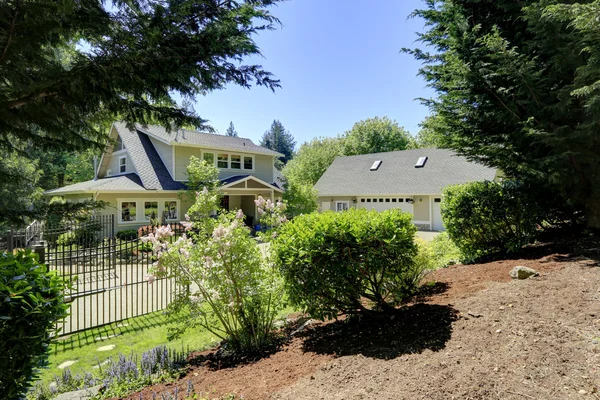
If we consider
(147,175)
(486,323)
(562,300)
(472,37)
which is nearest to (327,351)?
(486,323)

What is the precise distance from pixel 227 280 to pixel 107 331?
11.3 ft

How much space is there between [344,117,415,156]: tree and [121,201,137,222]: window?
26.1 metres

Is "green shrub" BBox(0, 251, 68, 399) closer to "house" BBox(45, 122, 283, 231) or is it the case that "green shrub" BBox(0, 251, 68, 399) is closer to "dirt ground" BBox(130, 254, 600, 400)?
"dirt ground" BBox(130, 254, 600, 400)

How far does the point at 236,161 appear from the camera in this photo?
21.0 metres

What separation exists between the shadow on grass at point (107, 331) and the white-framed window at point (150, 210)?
1214 centimetres

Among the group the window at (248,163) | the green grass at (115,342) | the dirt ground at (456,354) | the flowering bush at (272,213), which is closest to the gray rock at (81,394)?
the dirt ground at (456,354)

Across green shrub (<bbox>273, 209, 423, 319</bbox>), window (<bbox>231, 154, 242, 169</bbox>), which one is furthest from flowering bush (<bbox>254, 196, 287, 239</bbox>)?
window (<bbox>231, 154, 242, 169</bbox>)

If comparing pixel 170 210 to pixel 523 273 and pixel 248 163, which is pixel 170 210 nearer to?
pixel 248 163

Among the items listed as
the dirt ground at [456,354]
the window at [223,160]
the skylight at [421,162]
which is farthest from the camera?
the skylight at [421,162]

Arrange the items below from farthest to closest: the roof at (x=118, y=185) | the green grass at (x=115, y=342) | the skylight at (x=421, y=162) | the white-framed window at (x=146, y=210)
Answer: the skylight at (x=421, y=162), the white-framed window at (x=146, y=210), the roof at (x=118, y=185), the green grass at (x=115, y=342)

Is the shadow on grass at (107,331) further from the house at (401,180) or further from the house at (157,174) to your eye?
the house at (401,180)

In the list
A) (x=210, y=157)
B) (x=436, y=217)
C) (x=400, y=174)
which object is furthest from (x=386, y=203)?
(x=210, y=157)

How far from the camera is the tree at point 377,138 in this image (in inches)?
1399

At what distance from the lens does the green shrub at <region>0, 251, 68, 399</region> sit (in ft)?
6.56
